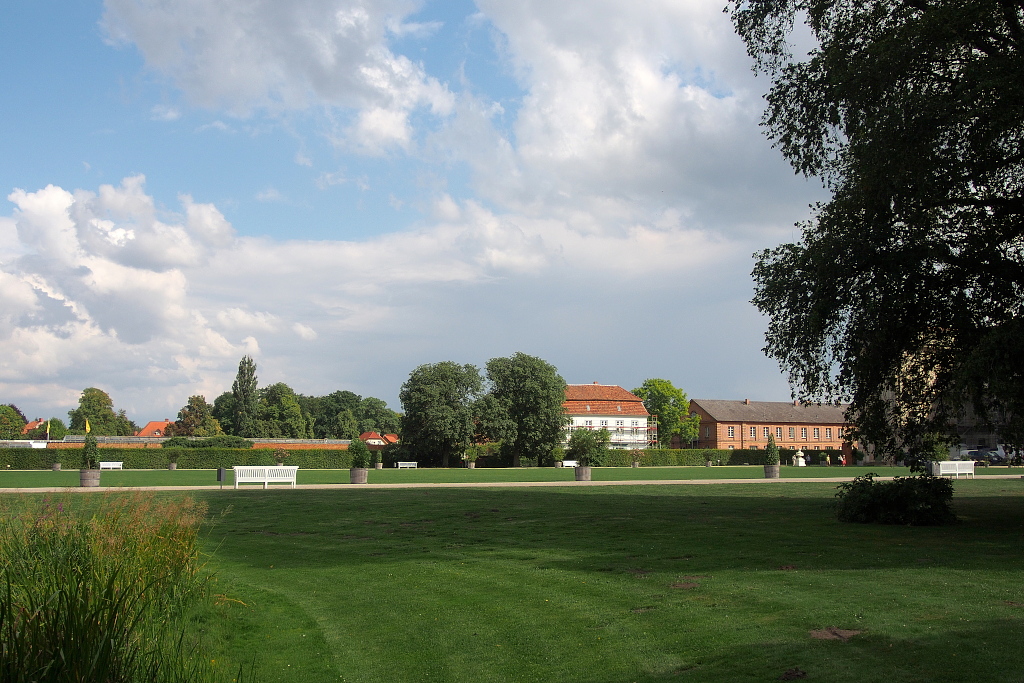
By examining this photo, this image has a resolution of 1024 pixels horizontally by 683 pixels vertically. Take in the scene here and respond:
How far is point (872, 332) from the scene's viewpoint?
16359 millimetres

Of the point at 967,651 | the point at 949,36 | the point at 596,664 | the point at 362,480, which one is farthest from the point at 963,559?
the point at 362,480

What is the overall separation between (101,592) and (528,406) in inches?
2840

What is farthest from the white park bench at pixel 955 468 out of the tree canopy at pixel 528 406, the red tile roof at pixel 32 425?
the red tile roof at pixel 32 425

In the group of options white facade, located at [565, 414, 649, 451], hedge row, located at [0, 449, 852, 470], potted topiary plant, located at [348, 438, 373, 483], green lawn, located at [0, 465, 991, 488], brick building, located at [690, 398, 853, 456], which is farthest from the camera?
white facade, located at [565, 414, 649, 451]

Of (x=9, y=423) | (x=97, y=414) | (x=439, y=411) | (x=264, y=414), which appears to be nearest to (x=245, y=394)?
(x=264, y=414)

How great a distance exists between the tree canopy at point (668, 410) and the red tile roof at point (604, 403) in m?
3.38

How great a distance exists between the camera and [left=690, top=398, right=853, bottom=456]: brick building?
4286 inches

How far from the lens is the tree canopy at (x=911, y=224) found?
565 inches

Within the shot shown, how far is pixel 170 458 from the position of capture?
61125mm

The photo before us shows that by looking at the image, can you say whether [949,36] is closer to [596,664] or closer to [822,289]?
[822,289]

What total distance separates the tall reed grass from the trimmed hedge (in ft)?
172

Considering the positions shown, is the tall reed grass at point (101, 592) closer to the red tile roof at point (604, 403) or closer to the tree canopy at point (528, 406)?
the tree canopy at point (528, 406)

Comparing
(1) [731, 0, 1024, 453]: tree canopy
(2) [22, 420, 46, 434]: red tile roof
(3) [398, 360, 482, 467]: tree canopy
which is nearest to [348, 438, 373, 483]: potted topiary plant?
(1) [731, 0, 1024, 453]: tree canopy

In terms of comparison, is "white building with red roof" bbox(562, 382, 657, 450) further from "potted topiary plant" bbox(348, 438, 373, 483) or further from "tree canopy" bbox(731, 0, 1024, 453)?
"tree canopy" bbox(731, 0, 1024, 453)
